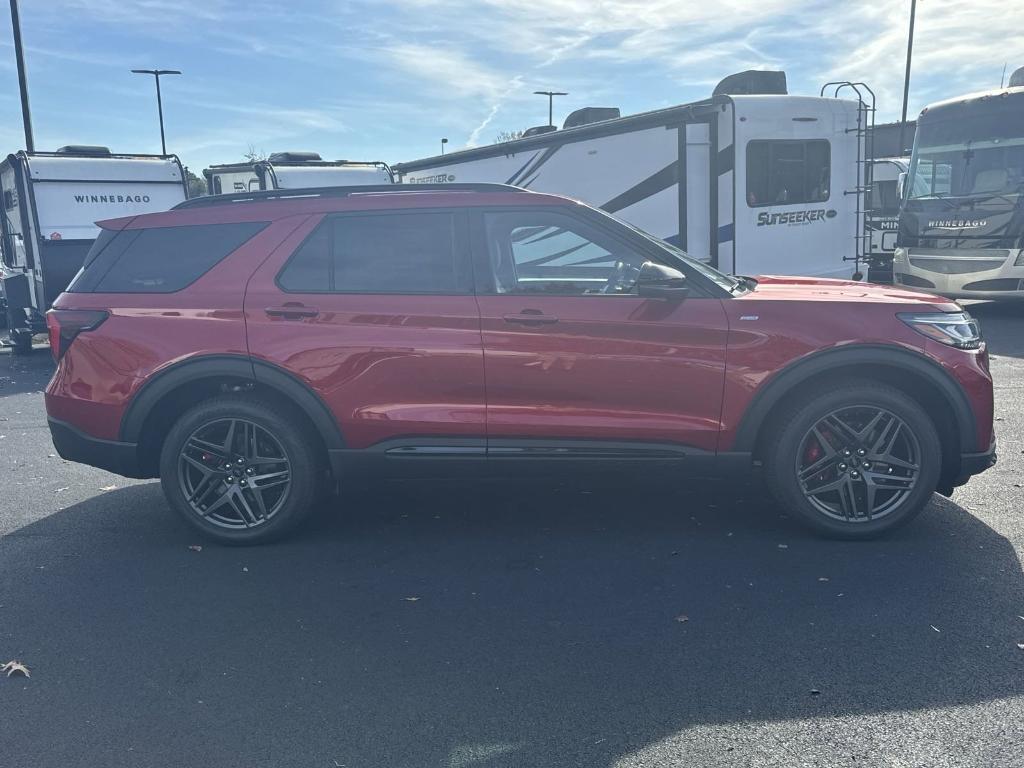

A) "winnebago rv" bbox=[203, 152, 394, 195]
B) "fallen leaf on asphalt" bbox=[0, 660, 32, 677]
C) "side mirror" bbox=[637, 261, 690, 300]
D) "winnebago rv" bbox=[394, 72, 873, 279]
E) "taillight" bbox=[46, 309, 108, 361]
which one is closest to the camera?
"fallen leaf on asphalt" bbox=[0, 660, 32, 677]

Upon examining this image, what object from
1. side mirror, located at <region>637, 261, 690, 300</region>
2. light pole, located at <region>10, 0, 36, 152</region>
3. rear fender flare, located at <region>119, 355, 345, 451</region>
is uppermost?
light pole, located at <region>10, 0, 36, 152</region>

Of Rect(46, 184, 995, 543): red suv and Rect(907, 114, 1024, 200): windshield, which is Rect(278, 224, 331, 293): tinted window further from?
Rect(907, 114, 1024, 200): windshield

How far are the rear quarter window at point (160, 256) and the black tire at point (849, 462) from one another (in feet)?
9.59

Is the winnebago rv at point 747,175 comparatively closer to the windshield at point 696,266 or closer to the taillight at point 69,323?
the windshield at point 696,266

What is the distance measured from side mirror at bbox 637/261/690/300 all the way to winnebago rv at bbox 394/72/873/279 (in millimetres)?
6674

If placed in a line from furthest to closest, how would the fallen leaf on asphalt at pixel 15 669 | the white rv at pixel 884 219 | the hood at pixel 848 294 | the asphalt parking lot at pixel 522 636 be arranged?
the white rv at pixel 884 219
the hood at pixel 848 294
the fallen leaf on asphalt at pixel 15 669
the asphalt parking lot at pixel 522 636

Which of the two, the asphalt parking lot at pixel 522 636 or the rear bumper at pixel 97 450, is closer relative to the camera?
the asphalt parking lot at pixel 522 636

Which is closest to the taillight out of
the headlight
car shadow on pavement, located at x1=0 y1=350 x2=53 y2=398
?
the headlight

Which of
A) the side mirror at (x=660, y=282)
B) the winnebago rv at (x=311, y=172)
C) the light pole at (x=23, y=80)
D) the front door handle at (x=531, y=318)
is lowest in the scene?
the front door handle at (x=531, y=318)

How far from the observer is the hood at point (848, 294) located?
447cm

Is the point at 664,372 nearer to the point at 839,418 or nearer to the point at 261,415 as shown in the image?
the point at 839,418

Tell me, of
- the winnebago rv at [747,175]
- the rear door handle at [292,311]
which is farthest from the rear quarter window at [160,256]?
the winnebago rv at [747,175]

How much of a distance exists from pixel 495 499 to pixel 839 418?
6.78 ft

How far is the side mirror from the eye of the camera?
4.24m
